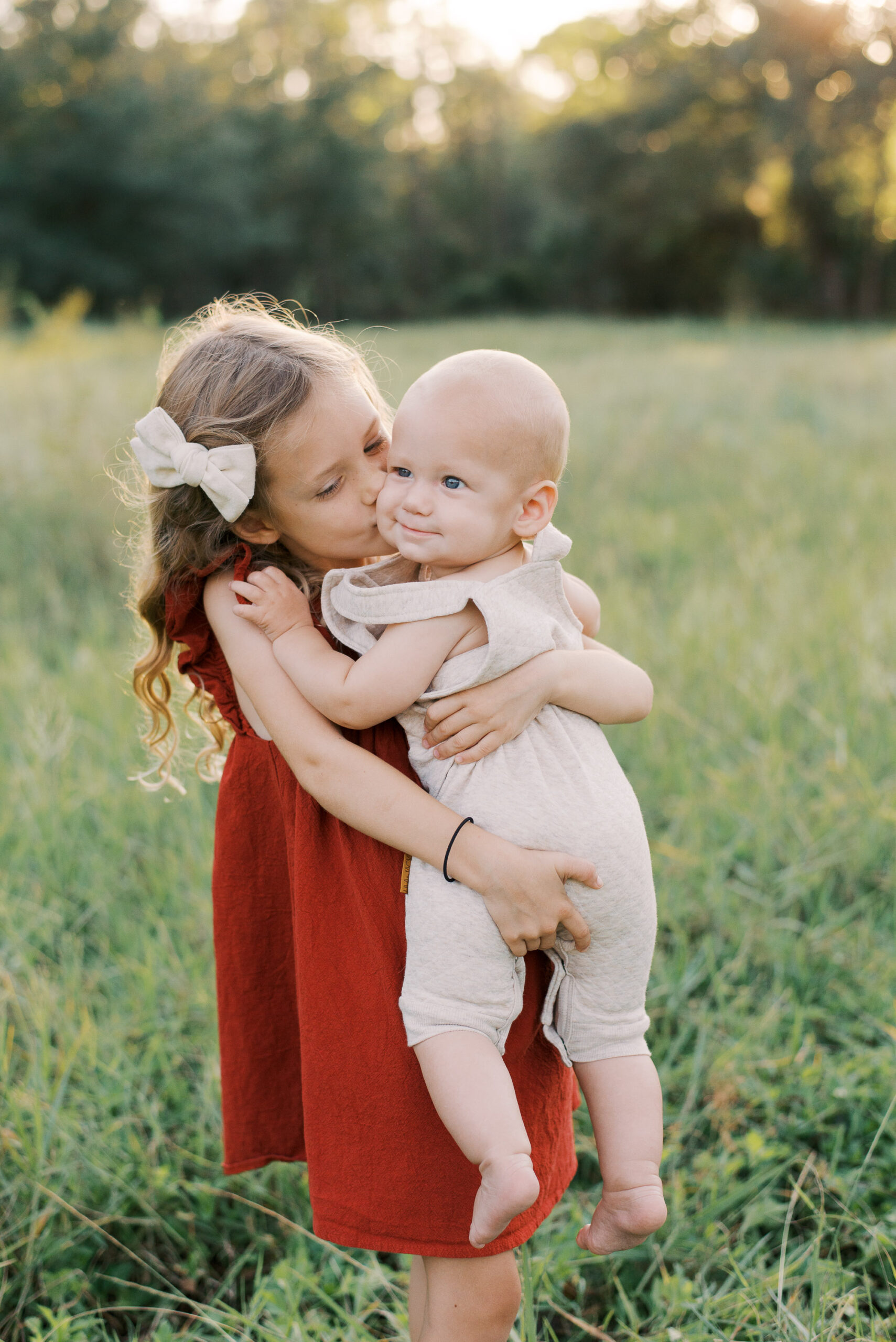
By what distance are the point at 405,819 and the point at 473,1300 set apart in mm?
670

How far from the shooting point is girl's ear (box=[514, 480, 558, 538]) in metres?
1.40

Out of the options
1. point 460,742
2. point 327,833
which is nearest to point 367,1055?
point 327,833

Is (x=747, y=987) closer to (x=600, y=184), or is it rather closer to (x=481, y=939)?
(x=481, y=939)

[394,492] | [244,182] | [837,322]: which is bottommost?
[837,322]

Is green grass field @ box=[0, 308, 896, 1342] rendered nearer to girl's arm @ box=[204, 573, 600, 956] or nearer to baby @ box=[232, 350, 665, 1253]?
baby @ box=[232, 350, 665, 1253]

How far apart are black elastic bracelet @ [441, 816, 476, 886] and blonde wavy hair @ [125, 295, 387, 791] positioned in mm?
475

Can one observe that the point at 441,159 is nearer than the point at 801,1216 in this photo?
No

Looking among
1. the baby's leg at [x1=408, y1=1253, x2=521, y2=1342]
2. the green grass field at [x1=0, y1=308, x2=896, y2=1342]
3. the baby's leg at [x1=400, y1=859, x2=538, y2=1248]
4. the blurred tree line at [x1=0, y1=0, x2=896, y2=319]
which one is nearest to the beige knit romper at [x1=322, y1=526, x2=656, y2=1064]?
the baby's leg at [x1=400, y1=859, x2=538, y2=1248]

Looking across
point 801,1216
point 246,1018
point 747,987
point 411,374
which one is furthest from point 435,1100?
point 411,374

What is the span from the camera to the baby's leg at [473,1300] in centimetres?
Answer: 136

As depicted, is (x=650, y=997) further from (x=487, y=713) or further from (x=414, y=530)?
(x=414, y=530)

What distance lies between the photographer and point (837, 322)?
24.9 meters

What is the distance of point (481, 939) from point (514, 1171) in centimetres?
27

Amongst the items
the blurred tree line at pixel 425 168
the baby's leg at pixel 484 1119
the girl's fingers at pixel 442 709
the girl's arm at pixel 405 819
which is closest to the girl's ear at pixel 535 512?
the girl's fingers at pixel 442 709
